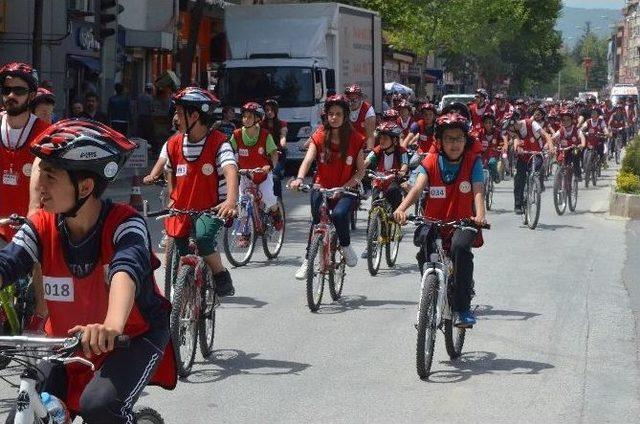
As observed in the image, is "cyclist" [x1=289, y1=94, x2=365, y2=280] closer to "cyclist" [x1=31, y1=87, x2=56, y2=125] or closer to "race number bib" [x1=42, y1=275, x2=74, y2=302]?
"cyclist" [x1=31, y1=87, x2=56, y2=125]

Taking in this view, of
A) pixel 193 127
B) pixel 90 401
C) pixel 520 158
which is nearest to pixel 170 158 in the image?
pixel 193 127

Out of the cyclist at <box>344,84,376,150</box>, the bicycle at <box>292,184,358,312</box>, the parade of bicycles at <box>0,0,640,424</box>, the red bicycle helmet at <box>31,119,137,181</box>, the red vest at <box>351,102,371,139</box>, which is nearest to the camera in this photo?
the red bicycle helmet at <box>31,119,137,181</box>

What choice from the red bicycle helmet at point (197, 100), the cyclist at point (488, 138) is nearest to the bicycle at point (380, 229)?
the red bicycle helmet at point (197, 100)

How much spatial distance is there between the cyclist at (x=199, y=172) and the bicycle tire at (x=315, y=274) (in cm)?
178

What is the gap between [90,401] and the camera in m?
4.66

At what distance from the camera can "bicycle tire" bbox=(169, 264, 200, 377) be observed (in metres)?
8.51

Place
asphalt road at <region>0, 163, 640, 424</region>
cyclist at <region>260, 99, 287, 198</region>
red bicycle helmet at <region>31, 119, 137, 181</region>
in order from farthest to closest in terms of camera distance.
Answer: cyclist at <region>260, 99, 287, 198</region>, asphalt road at <region>0, 163, 640, 424</region>, red bicycle helmet at <region>31, 119, 137, 181</region>

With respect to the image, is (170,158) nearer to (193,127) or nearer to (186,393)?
(193,127)

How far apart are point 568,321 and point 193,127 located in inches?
144

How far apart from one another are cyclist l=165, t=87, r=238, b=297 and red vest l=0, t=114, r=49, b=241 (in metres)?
1.02

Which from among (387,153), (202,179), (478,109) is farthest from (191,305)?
(478,109)

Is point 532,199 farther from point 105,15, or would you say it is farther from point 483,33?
point 483,33

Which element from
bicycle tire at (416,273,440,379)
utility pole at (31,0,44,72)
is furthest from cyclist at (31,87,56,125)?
utility pole at (31,0,44,72)

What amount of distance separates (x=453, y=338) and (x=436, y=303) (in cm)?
70
